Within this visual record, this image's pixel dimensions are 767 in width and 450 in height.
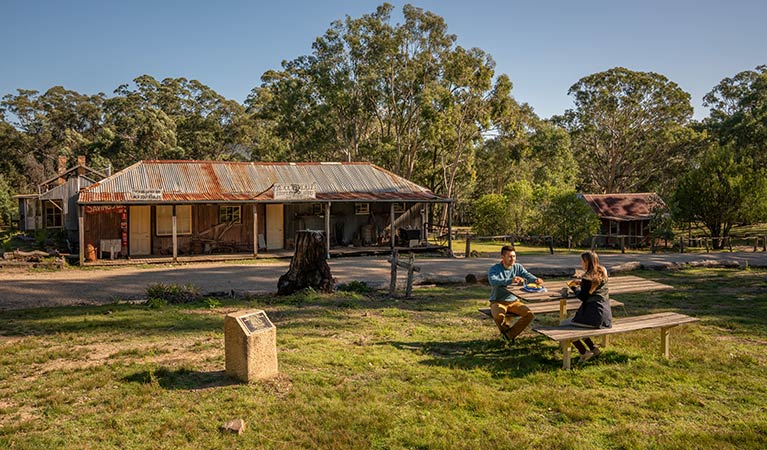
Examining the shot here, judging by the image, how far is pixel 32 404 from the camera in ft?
16.6

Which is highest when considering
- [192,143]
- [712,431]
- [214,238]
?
[192,143]

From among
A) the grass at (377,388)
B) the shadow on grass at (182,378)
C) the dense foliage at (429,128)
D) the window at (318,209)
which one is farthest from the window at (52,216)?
the shadow on grass at (182,378)

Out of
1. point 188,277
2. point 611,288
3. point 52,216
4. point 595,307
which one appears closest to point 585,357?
point 595,307

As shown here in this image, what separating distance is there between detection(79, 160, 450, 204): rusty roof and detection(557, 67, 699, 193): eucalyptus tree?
30.3 m

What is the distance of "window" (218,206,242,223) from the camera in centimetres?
2220

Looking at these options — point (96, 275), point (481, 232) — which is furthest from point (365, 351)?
point (481, 232)

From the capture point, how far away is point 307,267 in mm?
11445

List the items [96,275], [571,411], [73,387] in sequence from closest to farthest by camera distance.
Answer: [571,411] → [73,387] → [96,275]

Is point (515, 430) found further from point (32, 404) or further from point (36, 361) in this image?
point (36, 361)

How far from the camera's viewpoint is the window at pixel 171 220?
21.2 meters

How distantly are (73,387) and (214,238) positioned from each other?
55.8 feet

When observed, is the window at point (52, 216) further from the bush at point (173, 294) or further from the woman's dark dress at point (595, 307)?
the woman's dark dress at point (595, 307)

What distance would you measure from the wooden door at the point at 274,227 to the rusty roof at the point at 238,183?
47.7 inches

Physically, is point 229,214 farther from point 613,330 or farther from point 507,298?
point 613,330
